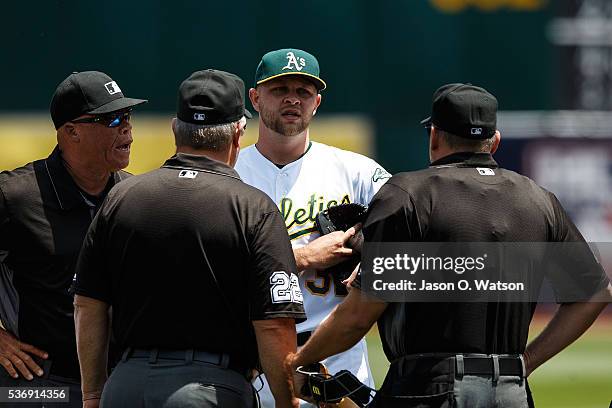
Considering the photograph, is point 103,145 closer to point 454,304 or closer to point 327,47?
point 454,304

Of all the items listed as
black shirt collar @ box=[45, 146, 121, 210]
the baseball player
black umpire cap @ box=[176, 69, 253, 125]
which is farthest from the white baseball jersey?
black umpire cap @ box=[176, 69, 253, 125]

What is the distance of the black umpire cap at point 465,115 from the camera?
3.36 metres

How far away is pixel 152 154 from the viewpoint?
10211 millimetres

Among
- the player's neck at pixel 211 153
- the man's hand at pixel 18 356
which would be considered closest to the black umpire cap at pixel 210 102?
the player's neck at pixel 211 153

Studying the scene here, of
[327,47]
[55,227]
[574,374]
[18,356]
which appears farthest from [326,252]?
[327,47]

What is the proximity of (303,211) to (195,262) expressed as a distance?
1.09 m

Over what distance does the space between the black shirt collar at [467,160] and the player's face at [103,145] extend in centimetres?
119

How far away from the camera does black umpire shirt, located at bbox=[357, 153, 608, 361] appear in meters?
3.22

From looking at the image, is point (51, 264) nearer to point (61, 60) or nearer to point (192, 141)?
point (192, 141)

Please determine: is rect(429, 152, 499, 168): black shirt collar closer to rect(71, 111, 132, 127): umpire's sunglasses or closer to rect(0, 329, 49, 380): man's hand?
rect(71, 111, 132, 127): umpire's sunglasses

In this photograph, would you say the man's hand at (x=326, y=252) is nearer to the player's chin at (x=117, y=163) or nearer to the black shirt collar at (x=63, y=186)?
the player's chin at (x=117, y=163)

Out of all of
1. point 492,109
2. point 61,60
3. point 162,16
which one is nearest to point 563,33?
point 162,16

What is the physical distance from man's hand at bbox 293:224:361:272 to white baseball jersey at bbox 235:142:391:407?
20 centimetres

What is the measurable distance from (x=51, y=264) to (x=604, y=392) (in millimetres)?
5676
